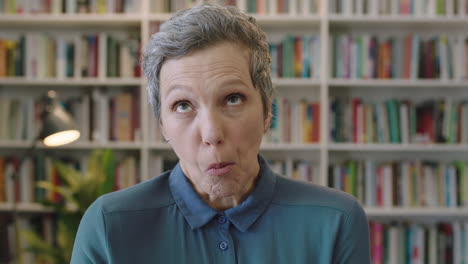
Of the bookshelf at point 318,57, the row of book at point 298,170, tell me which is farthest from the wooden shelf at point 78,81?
the row of book at point 298,170

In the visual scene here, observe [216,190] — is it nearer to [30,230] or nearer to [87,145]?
[87,145]

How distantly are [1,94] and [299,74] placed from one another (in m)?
1.80

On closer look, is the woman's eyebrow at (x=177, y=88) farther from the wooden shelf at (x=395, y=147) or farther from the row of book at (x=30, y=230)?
Answer: the row of book at (x=30, y=230)

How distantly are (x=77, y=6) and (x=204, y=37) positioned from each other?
92.2 inches

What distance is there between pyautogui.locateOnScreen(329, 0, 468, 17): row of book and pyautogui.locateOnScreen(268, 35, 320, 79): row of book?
0.23 metres

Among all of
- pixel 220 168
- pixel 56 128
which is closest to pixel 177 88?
pixel 220 168

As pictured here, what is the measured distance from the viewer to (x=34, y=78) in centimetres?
293

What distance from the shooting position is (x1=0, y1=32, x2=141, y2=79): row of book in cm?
294

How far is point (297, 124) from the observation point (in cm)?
296

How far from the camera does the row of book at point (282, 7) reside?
2912 mm

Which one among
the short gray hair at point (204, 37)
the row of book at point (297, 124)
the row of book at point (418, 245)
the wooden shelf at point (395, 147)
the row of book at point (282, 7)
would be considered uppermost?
the row of book at point (282, 7)

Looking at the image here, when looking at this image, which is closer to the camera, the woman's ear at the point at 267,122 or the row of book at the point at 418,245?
the woman's ear at the point at 267,122

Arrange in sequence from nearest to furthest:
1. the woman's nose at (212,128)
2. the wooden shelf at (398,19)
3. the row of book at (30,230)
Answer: the woman's nose at (212,128)
the wooden shelf at (398,19)
the row of book at (30,230)

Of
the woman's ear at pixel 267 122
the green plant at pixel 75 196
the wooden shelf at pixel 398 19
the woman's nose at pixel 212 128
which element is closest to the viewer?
the woman's nose at pixel 212 128
